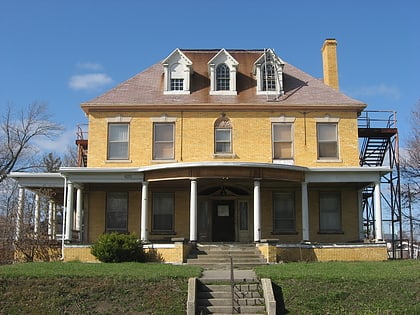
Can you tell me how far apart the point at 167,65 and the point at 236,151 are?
17.3 ft

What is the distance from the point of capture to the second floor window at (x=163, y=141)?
86.8 ft

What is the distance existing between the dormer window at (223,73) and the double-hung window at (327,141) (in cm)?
441

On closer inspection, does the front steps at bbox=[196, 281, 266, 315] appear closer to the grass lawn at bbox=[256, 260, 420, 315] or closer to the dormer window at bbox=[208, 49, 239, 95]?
the grass lawn at bbox=[256, 260, 420, 315]

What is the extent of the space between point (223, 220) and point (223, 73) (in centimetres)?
697

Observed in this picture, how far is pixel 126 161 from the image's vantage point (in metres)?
26.3

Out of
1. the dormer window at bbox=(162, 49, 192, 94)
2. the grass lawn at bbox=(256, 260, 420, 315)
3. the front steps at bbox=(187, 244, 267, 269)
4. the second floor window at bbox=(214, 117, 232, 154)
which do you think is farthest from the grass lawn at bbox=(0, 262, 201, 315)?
the dormer window at bbox=(162, 49, 192, 94)

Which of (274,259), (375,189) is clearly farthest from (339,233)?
(274,259)

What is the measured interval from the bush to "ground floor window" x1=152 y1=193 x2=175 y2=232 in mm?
4252

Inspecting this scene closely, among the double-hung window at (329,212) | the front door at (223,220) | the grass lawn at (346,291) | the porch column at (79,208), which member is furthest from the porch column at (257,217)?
the porch column at (79,208)

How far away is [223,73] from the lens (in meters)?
28.0

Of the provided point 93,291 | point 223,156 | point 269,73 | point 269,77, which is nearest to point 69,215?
point 223,156

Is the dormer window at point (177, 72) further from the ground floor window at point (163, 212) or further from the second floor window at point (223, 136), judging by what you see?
the ground floor window at point (163, 212)

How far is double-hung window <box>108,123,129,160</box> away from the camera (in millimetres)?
26547

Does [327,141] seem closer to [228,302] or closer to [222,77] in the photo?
[222,77]
